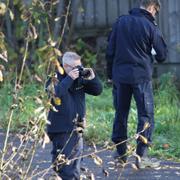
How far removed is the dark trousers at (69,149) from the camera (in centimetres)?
577

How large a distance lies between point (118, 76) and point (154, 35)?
1.80ft

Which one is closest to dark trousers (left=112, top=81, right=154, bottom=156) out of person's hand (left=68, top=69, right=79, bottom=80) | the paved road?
the paved road

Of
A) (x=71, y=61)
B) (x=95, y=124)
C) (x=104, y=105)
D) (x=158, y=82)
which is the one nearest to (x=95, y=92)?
(x=71, y=61)

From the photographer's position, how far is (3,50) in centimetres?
429

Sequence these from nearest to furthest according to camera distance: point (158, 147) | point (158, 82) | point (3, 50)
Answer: point (3, 50) → point (158, 147) → point (158, 82)

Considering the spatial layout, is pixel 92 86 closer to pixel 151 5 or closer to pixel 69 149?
pixel 69 149

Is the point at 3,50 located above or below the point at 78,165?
above

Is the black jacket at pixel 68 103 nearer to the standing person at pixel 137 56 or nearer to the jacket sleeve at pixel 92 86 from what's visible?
the jacket sleeve at pixel 92 86

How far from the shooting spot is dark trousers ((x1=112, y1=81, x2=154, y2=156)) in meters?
7.45

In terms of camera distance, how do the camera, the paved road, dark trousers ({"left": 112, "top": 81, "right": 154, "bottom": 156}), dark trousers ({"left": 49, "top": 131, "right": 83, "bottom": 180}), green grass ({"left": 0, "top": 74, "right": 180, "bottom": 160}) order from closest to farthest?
dark trousers ({"left": 49, "top": 131, "right": 83, "bottom": 180}), the camera, the paved road, dark trousers ({"left": 112, "top": 81, "right": 154, "bottom": 156}), green grass ({"left": 0, "top": 74, "right": 180, "bottom": 160})

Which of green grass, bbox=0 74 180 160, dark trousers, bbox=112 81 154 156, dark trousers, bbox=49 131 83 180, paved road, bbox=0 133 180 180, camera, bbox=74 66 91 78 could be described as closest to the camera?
dark trousers, bbox=49 131 83 180

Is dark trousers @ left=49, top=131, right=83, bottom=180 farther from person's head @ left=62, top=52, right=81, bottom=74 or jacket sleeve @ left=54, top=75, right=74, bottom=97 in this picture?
person's head @ left=62, top=52, right=81, bottom=74

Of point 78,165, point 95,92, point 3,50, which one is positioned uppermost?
point 3,50

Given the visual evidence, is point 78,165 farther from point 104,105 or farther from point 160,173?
point 104,105
